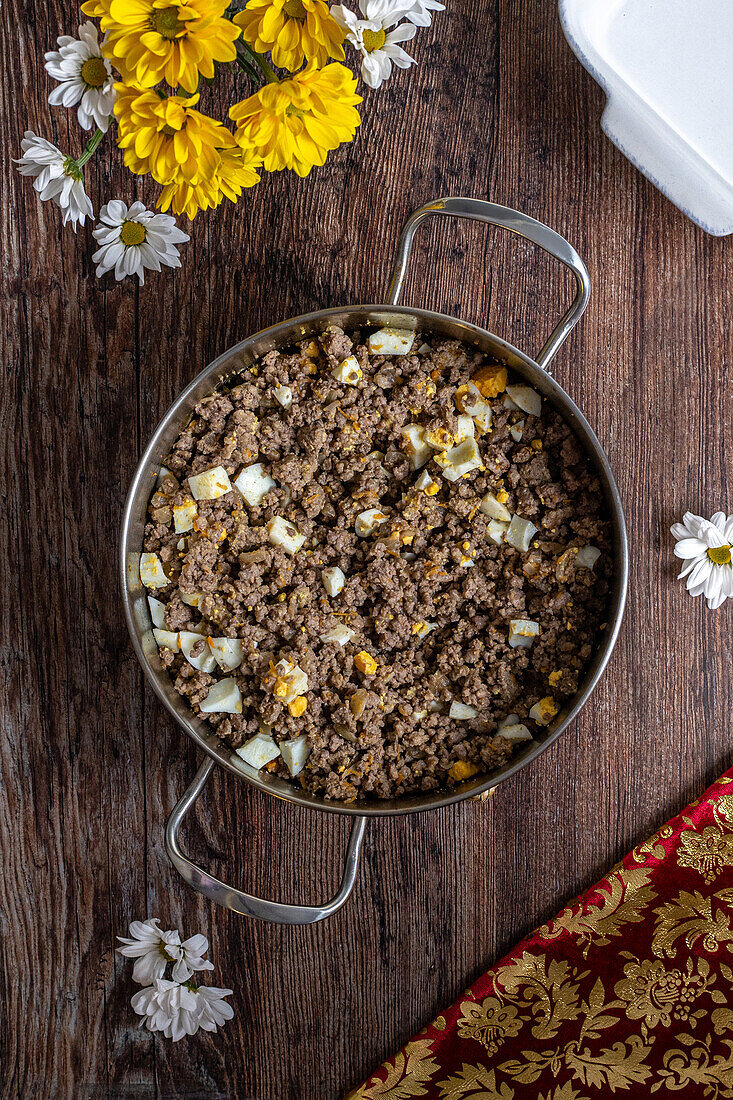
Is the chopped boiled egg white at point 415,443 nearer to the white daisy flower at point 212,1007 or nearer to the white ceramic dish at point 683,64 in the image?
the white ceramic dish at point 683,64

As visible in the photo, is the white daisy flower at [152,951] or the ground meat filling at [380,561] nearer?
the ground meat filling at [380,561]

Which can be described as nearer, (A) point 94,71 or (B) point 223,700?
(A) point 94,71

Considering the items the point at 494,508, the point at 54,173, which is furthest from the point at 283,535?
the point at 54,173

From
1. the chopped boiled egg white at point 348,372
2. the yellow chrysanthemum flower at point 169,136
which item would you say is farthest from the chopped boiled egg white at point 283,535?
the yellow chrysanthemum flower at point 169,136

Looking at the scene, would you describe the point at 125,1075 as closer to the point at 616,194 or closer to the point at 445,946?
the point at 445,946

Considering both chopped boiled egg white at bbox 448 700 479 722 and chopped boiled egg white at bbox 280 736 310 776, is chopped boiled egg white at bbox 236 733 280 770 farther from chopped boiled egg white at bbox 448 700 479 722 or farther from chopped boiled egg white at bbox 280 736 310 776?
chopped boiled egg white at bbox 448 700 479 722

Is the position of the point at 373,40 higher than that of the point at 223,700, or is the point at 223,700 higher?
the point at 373,40

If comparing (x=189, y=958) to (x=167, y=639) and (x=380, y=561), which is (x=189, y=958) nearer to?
(x=167, y=639)
